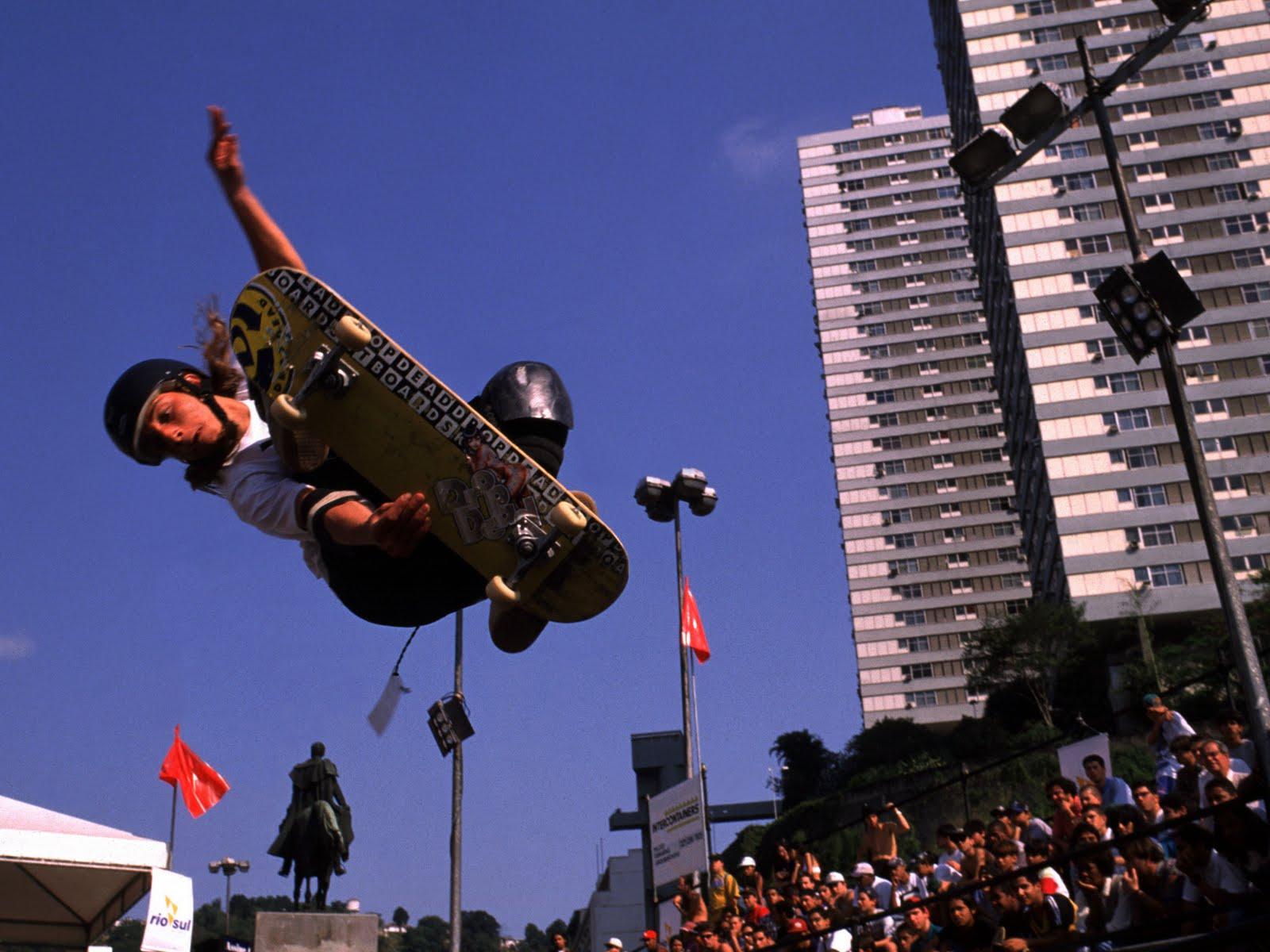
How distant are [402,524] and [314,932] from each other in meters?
6.72

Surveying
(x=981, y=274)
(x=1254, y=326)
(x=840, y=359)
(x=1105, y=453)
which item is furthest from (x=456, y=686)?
(x=840, y=359)

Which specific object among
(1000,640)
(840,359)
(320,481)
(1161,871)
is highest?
(840,359)

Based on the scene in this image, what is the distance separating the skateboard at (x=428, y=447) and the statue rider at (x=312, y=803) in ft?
21.9

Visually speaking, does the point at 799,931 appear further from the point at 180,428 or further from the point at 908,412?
the point at 908,412

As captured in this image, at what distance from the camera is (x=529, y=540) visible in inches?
196

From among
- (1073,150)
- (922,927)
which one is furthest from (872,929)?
(1073,150)

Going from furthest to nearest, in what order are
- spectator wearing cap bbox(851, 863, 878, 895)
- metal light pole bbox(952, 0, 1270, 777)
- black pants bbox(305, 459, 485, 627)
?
spectator wearing cap bbox(851, 863, 878, 895) → metal light pole bbox(952, 0, 1270, 777) → black pants bbox(305, 459, 485, 627)

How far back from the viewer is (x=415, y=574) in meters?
5.44

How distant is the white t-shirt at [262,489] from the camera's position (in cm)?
546

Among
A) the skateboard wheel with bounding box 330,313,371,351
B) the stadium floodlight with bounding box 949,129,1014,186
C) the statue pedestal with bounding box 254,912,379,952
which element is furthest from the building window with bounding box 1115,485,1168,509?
the skateboard wheel with bounding box 330,313,371,351

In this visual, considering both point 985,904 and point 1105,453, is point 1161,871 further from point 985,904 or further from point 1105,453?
point 1105,453

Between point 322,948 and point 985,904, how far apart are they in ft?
17.8

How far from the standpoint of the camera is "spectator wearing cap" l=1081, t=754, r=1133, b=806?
10742mm

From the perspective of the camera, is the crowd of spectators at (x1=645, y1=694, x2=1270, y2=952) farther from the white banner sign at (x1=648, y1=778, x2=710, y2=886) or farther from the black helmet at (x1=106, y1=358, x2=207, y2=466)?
the black helmet at (x1=106, y1=358, x2=207, y2=466)
